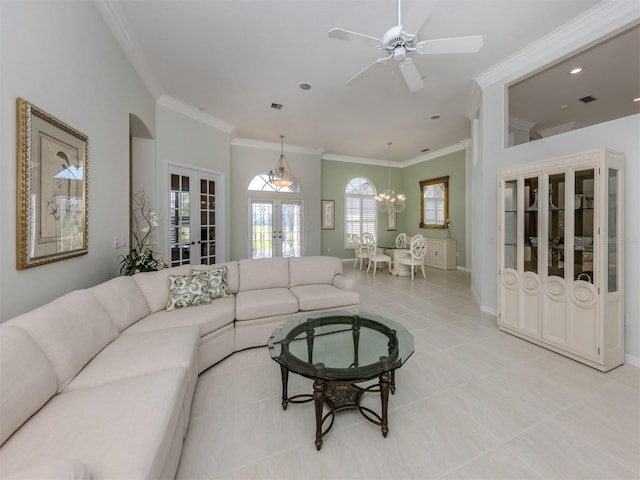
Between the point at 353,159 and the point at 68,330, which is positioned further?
the point at 353,159

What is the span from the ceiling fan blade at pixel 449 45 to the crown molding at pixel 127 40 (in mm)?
2861

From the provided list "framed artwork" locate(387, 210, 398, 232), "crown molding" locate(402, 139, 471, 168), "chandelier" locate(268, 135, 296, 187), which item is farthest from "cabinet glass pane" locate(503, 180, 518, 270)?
"framed artwork" locate(387, 210, 398, 232)

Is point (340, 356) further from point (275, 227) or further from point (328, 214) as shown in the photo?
point (328, 214)

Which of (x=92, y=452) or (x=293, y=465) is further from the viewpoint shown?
(x=293, y=465)

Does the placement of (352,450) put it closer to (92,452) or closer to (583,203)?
(92,452)

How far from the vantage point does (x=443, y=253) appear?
721 cm

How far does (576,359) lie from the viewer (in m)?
2.48

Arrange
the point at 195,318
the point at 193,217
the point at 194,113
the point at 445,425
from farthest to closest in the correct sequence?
the point at 193,217
the point at 194,113
the point at 195,318
the point at 445,425

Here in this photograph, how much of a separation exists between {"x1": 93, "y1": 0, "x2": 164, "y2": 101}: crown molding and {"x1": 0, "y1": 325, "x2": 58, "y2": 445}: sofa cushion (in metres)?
2.92

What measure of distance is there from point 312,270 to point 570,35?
3.85m

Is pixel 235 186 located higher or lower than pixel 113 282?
higher

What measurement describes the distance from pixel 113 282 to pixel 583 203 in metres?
4.30

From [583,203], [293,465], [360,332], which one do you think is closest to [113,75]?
[360,332]

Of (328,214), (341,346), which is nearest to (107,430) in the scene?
(341,346)
